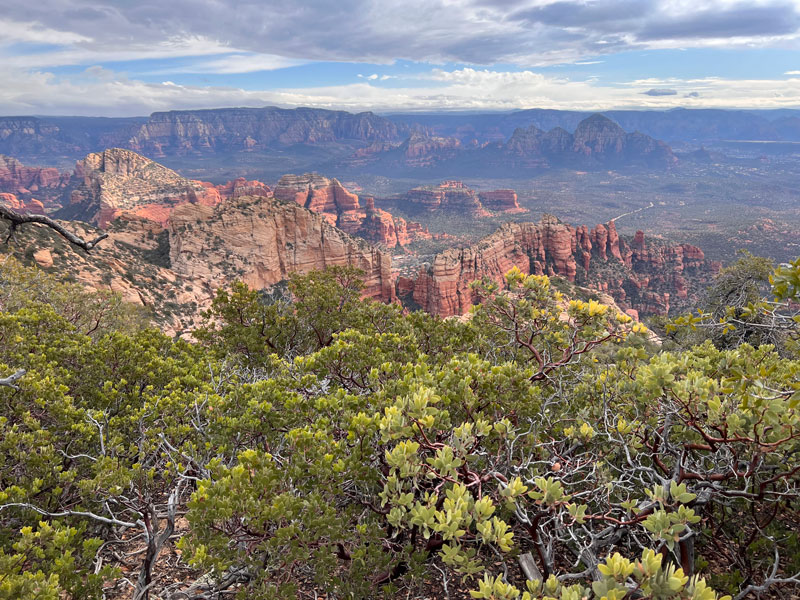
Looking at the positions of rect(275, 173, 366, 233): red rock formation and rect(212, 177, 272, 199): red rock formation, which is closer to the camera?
rect(212, 177, 272, 199): red rock formation

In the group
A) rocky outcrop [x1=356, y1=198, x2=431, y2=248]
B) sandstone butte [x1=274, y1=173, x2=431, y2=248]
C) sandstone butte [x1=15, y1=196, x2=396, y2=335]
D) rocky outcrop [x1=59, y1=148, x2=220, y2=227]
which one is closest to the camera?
sandstone butte [x1=15, y1=196, x2=396, y2=335]

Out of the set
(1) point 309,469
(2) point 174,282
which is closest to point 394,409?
(1) point 309,469

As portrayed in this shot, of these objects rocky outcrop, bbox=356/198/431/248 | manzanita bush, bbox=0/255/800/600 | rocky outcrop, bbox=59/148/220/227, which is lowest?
rocky outcrop, bbox=356/198/431/248

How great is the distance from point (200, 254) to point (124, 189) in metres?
100

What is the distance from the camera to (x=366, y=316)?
44.6 ft

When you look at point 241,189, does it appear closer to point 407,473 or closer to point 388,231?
point 388,231

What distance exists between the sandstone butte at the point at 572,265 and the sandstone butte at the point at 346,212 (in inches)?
3559

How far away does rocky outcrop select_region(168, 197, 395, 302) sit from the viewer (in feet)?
218

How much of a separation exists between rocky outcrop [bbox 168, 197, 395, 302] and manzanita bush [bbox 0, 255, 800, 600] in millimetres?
53731

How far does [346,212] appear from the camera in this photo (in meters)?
192

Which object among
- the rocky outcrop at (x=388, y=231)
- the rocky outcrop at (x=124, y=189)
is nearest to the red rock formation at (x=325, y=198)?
the rocky outcrop at (x=388, y=231)

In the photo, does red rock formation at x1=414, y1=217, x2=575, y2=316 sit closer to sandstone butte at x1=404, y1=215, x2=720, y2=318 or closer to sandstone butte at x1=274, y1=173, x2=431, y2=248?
sandstone butte at x1=404, y1=215, x2=720, y2=318

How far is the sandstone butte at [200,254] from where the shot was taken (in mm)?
45812

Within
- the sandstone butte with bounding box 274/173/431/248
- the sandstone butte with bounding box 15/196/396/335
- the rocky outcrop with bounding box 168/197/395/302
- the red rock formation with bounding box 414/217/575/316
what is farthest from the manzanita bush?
the sandstone butte with bounding box 274/173/431/248
